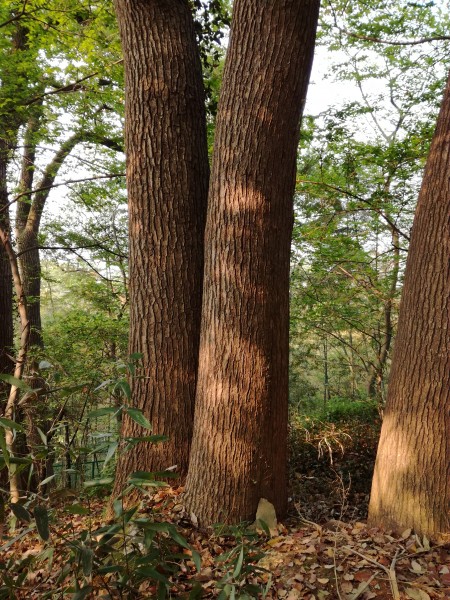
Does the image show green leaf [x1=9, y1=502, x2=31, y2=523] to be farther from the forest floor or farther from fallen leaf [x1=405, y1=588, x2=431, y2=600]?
fallen leaf [x1=405, y1=588, x2=431, y2=600]

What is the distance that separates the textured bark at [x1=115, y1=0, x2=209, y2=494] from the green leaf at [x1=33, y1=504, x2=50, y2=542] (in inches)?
69.3

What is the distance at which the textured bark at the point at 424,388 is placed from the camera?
264 centimetres

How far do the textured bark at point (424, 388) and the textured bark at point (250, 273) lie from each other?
72cm

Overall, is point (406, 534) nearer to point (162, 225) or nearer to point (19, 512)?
point (19, 512)

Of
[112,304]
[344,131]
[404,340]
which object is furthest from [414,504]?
[112,304]

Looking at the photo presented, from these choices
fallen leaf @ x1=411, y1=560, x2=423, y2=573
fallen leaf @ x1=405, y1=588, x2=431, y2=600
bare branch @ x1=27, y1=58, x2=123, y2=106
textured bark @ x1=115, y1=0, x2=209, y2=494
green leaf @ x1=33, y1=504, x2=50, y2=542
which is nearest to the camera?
green leaf @ x1=33, y1=504, x2=50, y2=542

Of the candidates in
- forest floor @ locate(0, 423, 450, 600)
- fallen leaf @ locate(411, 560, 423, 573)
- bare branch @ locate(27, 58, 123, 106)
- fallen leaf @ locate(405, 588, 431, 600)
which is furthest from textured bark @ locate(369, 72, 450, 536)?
bare branch @ locate(27, 58, 123, 106)

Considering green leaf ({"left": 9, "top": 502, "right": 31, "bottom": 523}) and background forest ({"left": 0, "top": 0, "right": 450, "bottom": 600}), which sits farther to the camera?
background forest ({"left": 0, "top": 0, "right": 450, "bottom": 600})

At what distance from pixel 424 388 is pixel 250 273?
1.32m

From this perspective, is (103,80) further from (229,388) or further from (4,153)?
(229,388)

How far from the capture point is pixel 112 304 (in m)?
10.3

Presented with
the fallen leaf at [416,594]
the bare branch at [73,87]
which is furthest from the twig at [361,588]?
the bare branch at [73,87]

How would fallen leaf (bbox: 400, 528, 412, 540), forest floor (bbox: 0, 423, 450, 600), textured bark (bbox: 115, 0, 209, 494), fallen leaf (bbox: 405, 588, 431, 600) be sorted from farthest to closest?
textured bark (bbox: 115, 0, 209, 494)
fallen leaf (bbox: 400, 528, 412, 540)
fallen leaf (bbox: 405, 588, 431, 600)
forest floor (bbox: 0, 423, 450, 600)

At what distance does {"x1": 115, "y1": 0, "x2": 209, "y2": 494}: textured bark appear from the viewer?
3160mm
